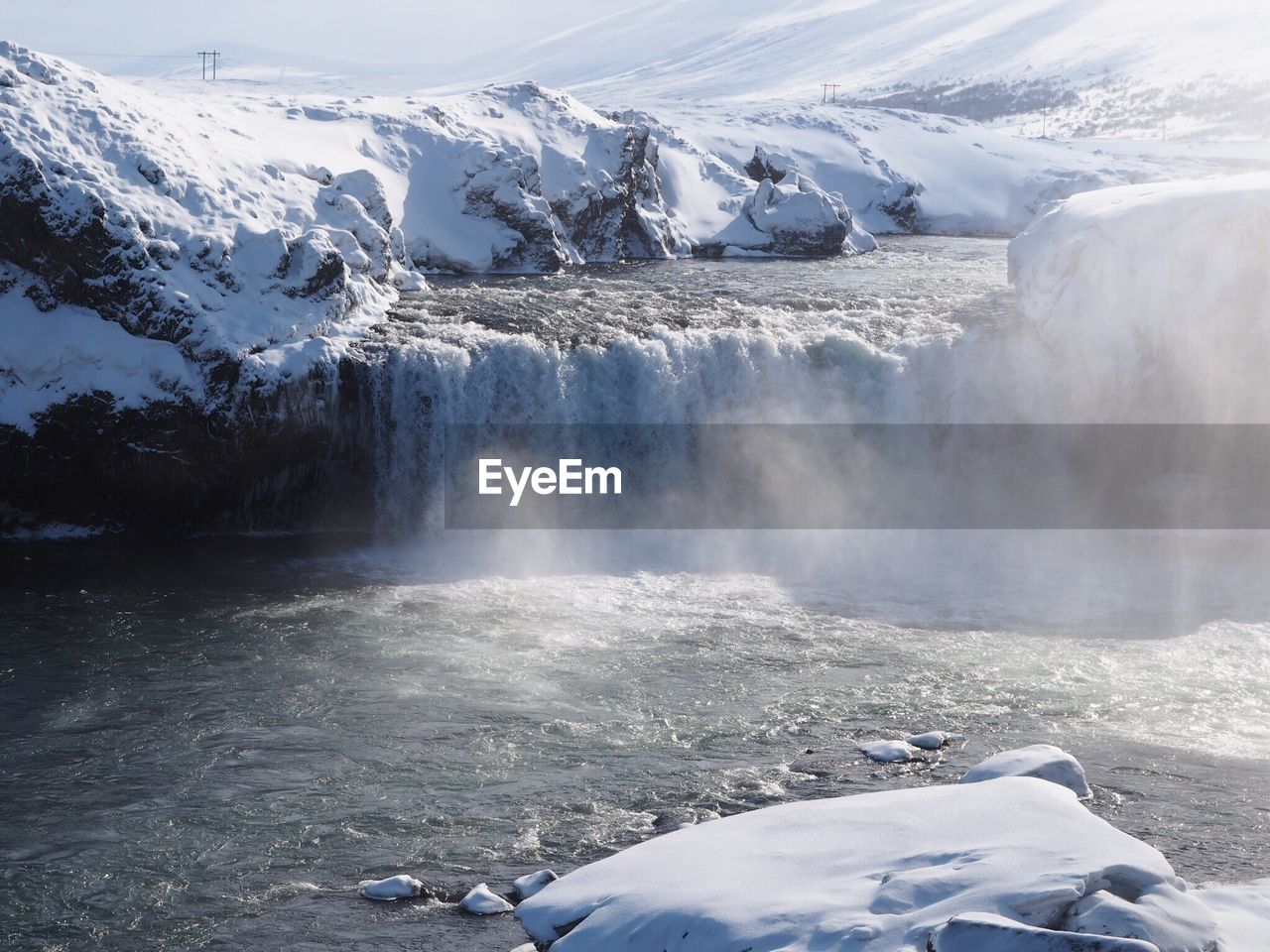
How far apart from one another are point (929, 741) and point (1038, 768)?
153cm

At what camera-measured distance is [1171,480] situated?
2156 cm

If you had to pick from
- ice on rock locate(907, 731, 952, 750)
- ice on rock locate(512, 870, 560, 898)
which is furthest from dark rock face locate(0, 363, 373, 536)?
ice on rock locate(512, 870, 560, 898)

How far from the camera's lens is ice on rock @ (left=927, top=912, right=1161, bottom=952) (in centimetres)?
698

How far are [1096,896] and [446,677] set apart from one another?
27.6ft

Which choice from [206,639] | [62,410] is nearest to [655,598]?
[206,639]

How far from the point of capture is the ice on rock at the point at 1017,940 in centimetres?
698

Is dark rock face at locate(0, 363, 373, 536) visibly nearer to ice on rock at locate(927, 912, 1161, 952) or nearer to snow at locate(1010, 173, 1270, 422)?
snow at locate(1010, 173, 1270, 422)

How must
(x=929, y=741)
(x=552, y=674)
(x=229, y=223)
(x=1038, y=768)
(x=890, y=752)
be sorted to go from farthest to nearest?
1. (x=229, y=223)
2. (x=552, y=674)
3. (x=929, y=741)
4. (x=890, y=752)
5. (x=1038, y=768)

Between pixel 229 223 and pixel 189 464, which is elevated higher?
pixel 229 223

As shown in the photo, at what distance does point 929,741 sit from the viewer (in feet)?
41.6

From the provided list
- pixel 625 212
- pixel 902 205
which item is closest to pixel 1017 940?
pixel 625 212

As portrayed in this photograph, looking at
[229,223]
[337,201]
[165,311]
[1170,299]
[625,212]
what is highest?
[625,212]

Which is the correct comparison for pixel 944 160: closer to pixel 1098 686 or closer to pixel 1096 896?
pixel 1098 686

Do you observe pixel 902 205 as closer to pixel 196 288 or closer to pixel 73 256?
pixel 196 288
